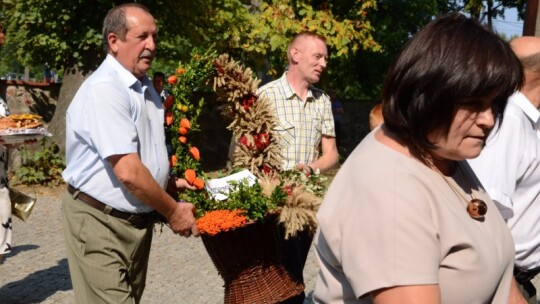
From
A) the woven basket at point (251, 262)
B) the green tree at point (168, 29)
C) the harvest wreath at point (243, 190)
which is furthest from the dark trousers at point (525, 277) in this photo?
the green tree at point (168, 29)

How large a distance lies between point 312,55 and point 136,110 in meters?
1.89

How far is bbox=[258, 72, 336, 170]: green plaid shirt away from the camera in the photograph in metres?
5.35

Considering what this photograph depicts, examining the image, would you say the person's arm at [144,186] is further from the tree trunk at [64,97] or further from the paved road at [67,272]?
the tree trunk at [64,97]

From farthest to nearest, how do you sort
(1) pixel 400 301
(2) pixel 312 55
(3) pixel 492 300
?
(2) pixel 312 55 < (3) pixel 492 300 < (1) pixel 400 301

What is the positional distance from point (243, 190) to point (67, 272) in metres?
4.02

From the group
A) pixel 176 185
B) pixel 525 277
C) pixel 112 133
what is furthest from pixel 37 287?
pixel 525 277

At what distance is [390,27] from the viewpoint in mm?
30312

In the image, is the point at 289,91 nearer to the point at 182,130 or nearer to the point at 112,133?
the point at 182,130

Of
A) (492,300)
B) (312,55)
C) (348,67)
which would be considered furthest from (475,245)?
(348,67)

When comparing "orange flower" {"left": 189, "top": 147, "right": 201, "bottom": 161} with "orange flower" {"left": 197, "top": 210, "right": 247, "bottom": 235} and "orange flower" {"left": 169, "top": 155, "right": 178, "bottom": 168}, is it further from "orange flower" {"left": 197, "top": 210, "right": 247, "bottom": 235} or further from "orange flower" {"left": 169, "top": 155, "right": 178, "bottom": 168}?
"orange flower" {"left": 197, "top": 210, "right": 247, "bottom": 235}

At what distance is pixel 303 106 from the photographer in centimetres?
545

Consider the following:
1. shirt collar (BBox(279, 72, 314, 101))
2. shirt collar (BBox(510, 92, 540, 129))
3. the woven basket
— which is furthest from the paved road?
shirt collar (BBox(510, 92, 540, 129))

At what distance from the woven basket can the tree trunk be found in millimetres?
10282

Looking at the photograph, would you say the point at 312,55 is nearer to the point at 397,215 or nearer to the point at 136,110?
the point at 136,110
